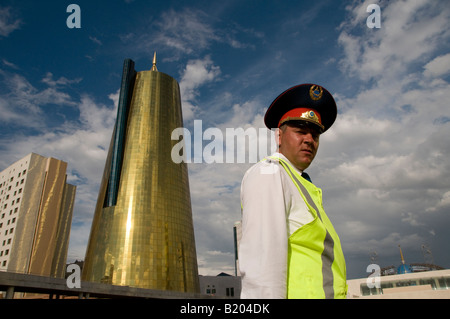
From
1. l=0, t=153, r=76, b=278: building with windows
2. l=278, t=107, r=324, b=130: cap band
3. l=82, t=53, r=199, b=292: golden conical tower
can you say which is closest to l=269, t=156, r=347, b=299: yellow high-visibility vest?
l=278, t=107, r=324, b=130: cap band

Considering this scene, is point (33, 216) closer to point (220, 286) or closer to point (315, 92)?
point (220, 286)


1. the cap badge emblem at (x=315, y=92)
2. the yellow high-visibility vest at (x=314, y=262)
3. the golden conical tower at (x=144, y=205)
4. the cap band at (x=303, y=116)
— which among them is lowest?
the yellow high-visibility vest at (x=314, y=262)

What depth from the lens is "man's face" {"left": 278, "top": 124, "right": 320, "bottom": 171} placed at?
2188mm

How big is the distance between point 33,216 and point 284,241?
56.6m

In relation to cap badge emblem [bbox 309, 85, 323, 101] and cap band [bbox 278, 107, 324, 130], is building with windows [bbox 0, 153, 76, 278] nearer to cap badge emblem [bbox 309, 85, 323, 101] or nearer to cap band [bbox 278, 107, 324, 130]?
cap band [bbox 278, 107, 324, 130]

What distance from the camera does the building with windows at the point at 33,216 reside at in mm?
45406

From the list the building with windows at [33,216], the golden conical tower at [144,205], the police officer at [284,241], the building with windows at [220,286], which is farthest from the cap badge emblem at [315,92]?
the building with windows at [220,286]

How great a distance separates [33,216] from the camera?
47.6 metres

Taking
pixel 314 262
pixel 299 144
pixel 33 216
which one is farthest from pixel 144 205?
pixel 33 216

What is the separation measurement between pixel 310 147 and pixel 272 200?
774 millimetres

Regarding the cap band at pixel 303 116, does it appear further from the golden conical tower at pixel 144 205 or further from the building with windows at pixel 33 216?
the building with windows at pixel 33 216
